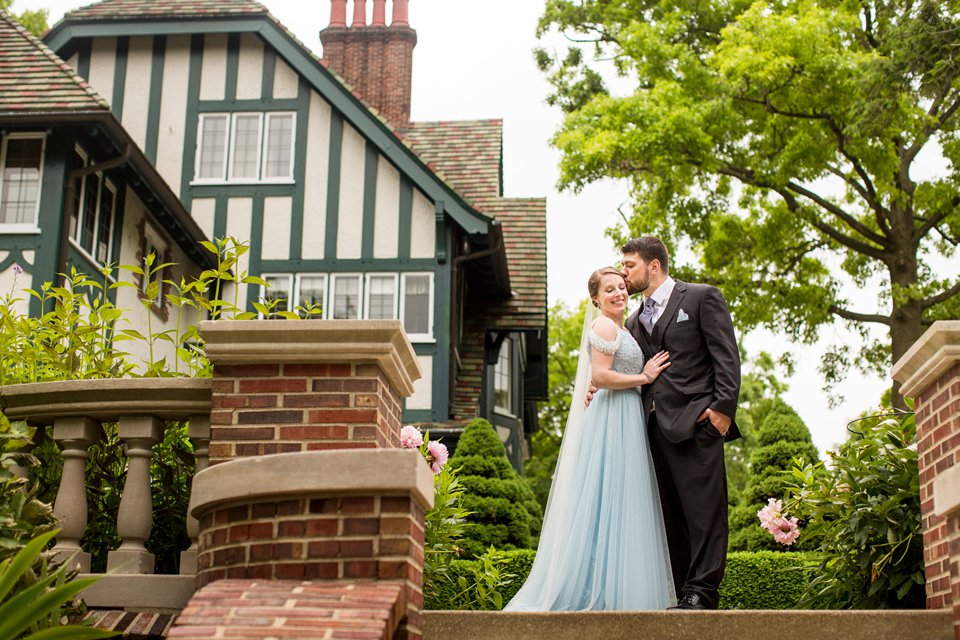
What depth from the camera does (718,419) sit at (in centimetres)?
575

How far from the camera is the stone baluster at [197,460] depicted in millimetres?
4902

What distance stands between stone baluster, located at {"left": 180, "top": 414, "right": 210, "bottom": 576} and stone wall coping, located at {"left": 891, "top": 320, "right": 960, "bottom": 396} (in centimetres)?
319

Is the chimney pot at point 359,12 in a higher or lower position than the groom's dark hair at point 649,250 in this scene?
higher

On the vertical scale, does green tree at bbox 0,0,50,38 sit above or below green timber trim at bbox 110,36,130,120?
above

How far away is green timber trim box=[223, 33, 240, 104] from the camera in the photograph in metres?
19.3

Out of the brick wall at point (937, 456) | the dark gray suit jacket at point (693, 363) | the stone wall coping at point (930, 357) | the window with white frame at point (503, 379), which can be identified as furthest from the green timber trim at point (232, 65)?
the brick wall at point (937, 456)

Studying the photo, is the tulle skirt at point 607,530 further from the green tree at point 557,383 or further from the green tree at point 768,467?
the green tree at point 557,383

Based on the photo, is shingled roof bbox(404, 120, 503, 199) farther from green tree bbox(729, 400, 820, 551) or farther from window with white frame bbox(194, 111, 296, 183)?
green tree bbox(729, 400, 820, 551)

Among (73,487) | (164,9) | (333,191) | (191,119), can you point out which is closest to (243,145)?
(191,119)

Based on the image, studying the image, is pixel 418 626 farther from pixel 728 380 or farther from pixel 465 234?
pixel 465 234

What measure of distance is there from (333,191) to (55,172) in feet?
16.5

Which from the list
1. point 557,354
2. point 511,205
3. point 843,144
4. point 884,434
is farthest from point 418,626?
point 557,354

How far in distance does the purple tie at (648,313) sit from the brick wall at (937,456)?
1.53 meters

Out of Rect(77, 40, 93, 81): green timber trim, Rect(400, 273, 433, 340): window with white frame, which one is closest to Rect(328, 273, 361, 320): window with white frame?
Rect(400, 273, 433, 340): window with white frame
